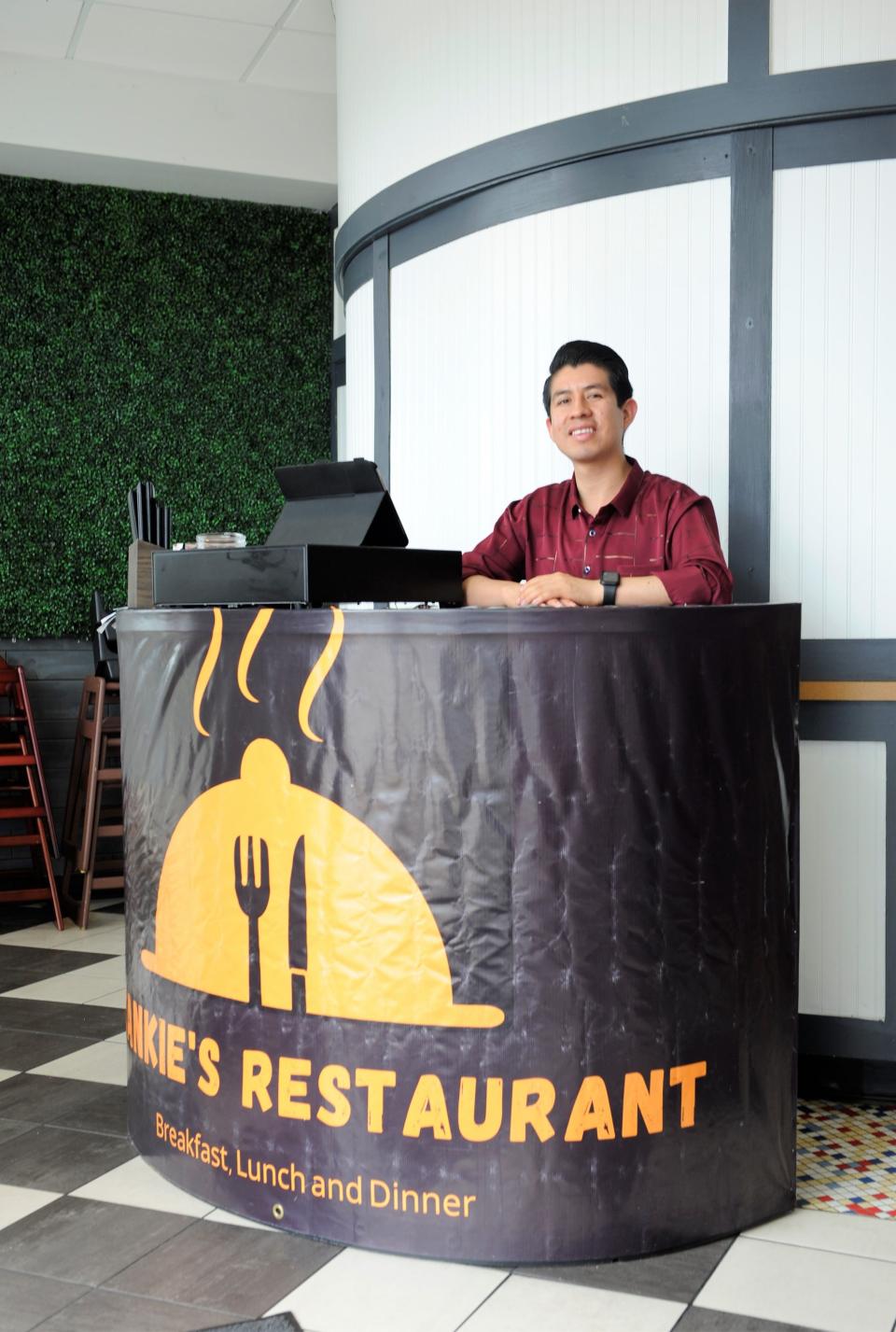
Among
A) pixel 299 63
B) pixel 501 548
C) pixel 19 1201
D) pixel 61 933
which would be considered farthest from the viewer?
pixel 299 63

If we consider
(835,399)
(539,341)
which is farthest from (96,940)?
(835,399)

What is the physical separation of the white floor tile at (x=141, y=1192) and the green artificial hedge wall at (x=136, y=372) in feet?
11.0

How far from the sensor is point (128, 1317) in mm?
1879

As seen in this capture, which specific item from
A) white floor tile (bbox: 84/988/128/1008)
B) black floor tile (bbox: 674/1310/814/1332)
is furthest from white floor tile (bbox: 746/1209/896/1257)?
white floor tile (bbox: 84/988/128/1008)

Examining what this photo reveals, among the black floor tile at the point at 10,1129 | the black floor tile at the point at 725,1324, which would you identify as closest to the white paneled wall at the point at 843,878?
the black floor tile at the point at 725,1324

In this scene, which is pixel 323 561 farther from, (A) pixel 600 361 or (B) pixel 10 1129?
(B) pixel 10 1129

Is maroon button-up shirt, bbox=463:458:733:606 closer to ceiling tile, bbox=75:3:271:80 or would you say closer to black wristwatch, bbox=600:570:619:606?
black wristwatch, bbox=600:570:619:606

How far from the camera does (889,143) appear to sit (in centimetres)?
278

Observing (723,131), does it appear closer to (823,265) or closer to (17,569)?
A: (823,265)

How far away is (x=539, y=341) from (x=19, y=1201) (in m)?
2.17

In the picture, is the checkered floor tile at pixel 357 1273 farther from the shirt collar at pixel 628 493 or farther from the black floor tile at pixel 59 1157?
the shirt collar at pixel 628 493

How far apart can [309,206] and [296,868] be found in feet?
14.6

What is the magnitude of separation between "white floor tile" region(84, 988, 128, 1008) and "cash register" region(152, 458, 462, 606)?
5.46 ft

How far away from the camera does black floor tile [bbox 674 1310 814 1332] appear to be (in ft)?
6.05
